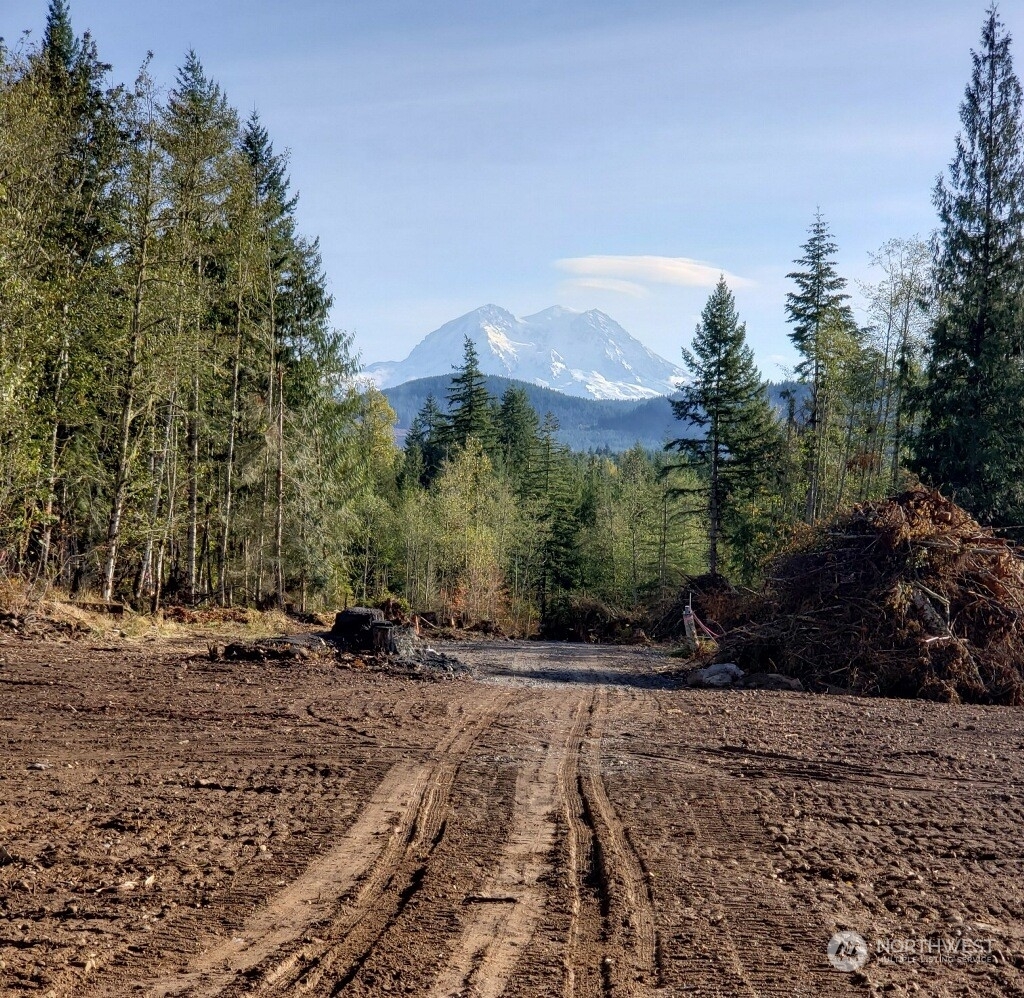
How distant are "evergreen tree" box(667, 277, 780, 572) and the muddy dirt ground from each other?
91.0 ft

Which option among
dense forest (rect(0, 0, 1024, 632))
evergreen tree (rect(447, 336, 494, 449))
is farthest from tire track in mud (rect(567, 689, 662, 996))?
evergreen tree (rect(447, 336, 494, 449))

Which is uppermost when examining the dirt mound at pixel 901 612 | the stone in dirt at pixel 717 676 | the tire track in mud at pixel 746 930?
the dirt mound at pixel 901 612

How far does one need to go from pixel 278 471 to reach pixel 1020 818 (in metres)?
24.3

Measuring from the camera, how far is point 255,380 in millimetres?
28625

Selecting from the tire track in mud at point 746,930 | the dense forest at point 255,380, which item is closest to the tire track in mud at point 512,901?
the tire track in mud at point 746,930

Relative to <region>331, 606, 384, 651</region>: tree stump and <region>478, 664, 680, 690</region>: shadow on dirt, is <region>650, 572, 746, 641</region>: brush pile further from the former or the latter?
<region>331, 606, 384, 651</region>: tree stump

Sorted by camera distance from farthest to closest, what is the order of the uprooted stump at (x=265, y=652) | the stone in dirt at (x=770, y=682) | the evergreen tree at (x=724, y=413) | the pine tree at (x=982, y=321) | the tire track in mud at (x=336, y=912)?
1. the evergreen tree at (x=724, y=413)
2. the pine tree at (x=982, y=321)
3. the uprooted stump at (x=265, y=652)
4. the stone in dirt at (x=770, y=682)
5. the tire track in mud at (x=336, y=912)

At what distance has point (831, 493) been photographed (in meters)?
40.4

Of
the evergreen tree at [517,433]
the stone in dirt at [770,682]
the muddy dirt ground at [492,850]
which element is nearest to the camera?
the muddy dirt ground at [492,850]

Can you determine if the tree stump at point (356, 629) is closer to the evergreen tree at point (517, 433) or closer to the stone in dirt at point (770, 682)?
the stone in dirt at point (770, 682)

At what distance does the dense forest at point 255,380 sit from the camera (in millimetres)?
18484

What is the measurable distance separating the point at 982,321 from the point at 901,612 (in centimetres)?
1698

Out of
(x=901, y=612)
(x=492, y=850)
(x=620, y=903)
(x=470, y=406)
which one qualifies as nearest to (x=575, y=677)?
(x=901, y=612)

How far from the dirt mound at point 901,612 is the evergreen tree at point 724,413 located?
2172 centimetres
